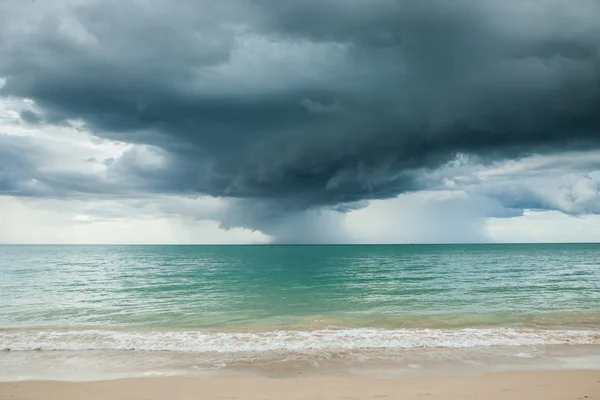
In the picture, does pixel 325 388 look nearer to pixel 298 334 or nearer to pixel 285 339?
pixel 285 339

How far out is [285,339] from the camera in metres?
18.4

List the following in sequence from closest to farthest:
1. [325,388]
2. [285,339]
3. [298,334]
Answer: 1. [325,388]
2. [285,339]
3. [298,334]

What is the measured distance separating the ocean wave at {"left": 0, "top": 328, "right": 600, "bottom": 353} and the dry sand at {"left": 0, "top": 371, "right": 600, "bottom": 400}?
4.27 meters

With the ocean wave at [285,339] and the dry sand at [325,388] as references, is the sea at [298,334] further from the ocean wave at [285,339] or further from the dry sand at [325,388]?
the dry sand at [325,388]

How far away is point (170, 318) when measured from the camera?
80.2 feet

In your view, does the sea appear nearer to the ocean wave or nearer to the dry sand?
the ocean wave

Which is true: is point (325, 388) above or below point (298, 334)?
above

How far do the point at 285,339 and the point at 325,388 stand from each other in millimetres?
6841

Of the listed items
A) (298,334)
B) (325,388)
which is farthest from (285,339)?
(325,388)

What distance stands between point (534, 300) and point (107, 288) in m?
42.2

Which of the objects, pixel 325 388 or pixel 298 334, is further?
pixel 298 334

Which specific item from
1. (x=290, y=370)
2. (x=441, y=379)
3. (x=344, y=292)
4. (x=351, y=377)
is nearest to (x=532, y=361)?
(x=441, y=379)

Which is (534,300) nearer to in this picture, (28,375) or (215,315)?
(215,315)

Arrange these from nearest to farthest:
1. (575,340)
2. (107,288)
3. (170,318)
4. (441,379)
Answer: (441,379) → (575,340) → (170,318) → (107,288)
